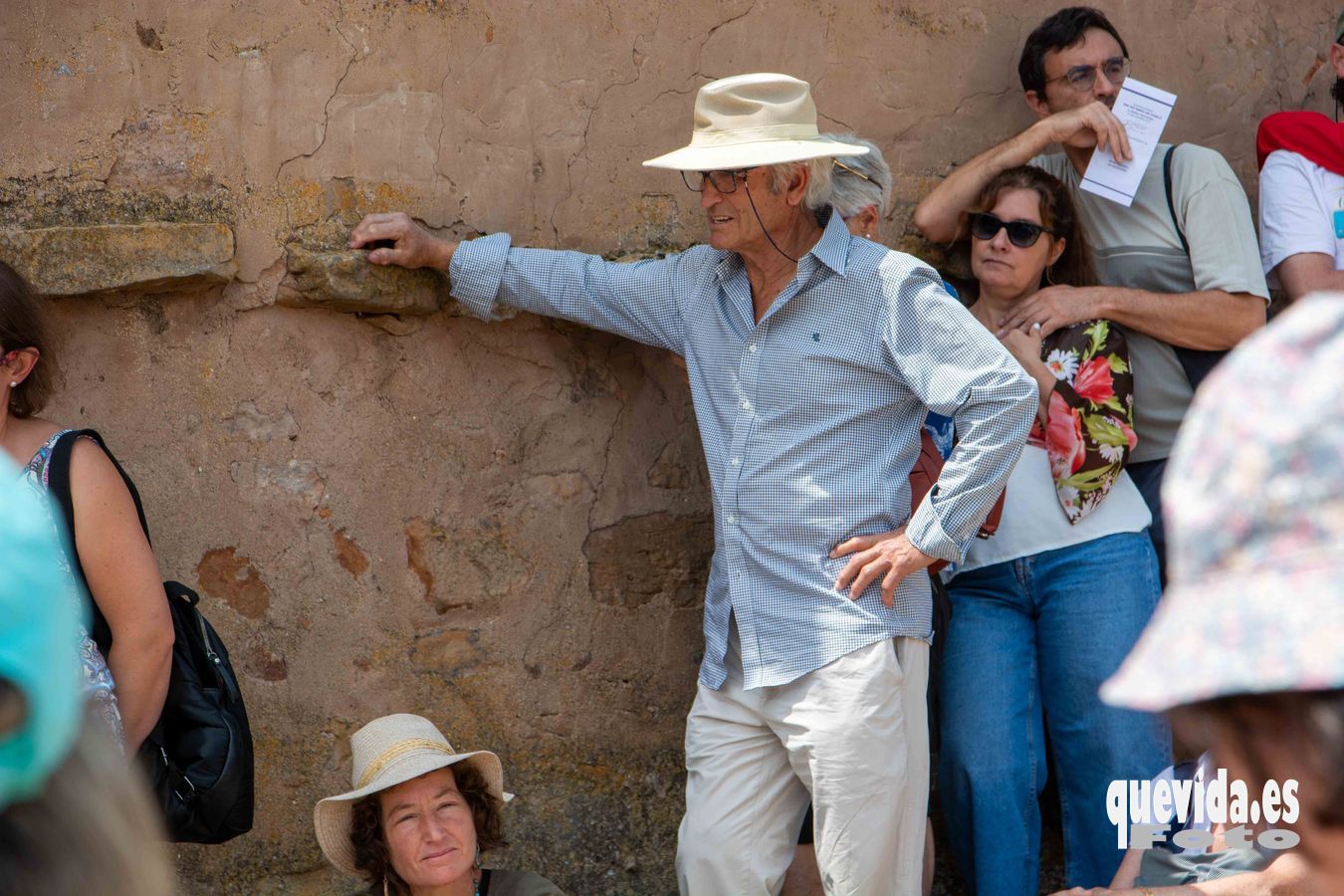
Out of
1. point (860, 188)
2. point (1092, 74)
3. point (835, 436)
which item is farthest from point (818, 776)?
point (1092, 74)

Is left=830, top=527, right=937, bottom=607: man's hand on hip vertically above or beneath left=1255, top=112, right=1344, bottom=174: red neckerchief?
beneath

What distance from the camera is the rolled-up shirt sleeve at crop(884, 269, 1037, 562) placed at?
271cm

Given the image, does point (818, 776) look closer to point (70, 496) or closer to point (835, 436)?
point (835, 436)

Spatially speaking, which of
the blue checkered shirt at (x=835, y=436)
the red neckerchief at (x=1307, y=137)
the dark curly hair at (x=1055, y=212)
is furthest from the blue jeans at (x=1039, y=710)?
the red neckerchief at (x=1307, y=137)

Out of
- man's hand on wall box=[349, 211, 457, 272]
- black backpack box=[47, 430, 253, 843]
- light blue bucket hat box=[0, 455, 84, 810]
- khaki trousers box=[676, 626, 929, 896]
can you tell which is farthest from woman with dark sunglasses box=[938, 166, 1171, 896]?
light blue bucket hat box=[0, 455, 84, 810]

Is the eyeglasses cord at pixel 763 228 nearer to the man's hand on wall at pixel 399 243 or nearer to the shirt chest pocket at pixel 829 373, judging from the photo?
the shirt chest pocket at pixel 829 373

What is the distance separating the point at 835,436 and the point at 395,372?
0.95 meters

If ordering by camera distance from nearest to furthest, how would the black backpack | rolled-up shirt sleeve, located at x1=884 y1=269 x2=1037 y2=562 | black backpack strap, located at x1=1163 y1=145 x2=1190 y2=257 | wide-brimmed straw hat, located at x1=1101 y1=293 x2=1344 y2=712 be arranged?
wide-brimmed straw hat, located at x1=1101 y1=293 x2=1344 y2=712 < the black backpack < rolled-up shirt sleeve, located at x1=884 y1=269 x2=1037 y2=562 < black backpack strap, located at x1=1163 y1=145 x2=1190 y2=257

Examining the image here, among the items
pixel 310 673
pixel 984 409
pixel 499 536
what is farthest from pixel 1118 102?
pixel 310 673

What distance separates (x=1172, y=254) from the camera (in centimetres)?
343

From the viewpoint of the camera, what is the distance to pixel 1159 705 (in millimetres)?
881

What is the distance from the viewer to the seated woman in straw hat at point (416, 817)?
9.12 feet

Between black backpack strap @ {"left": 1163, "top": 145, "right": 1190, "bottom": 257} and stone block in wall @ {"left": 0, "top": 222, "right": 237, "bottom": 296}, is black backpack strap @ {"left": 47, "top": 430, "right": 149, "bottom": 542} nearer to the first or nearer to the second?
stone block in wall @ {"left": 0, "top": 222, "right": 237, "bottom": 296}

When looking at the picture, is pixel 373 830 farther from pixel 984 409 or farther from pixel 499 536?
pixel 984 409
